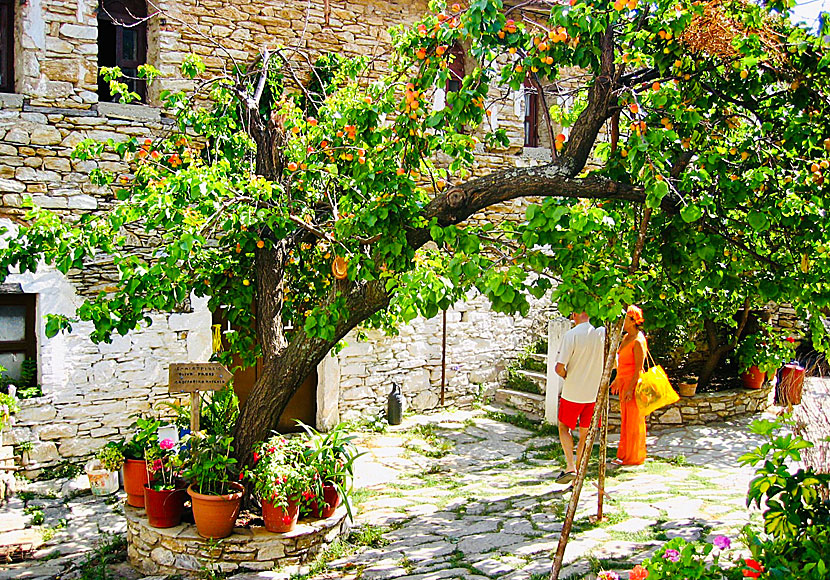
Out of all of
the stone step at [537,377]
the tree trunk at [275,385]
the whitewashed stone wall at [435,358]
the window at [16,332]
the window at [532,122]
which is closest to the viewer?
the tree trunk at [275,385]

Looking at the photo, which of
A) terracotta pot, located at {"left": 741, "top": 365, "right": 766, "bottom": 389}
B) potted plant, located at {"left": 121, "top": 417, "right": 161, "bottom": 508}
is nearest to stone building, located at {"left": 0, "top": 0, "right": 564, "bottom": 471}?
potted plant, located at {"left": 121, "top": 417, "right": 161, "bottom": 508}

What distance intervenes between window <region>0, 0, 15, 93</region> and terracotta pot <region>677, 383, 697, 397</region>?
7647 millimetres

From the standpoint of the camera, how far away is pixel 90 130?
22.7 feet

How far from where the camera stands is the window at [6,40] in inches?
264

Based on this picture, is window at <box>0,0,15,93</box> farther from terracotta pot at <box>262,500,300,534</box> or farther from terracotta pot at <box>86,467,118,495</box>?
terracotta pot at <box>262,500,300,534</box>

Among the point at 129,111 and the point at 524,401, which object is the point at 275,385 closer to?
the point at 129,111

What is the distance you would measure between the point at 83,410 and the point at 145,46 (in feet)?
11.8

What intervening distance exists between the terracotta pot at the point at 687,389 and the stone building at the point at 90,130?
3.97 metres

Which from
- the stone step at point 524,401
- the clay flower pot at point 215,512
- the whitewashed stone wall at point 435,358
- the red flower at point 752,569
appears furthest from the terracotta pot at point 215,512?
the stone step at point 524,401

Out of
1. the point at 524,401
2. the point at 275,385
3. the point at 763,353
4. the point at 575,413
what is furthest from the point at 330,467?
the point at 763,353

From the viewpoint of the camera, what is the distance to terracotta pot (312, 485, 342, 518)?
4.99 m

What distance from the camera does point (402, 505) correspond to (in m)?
5.97

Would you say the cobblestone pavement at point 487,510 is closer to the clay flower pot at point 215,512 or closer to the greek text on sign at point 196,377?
the clay flower pot at point 215,512

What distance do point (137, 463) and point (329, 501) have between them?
4.58 ft
